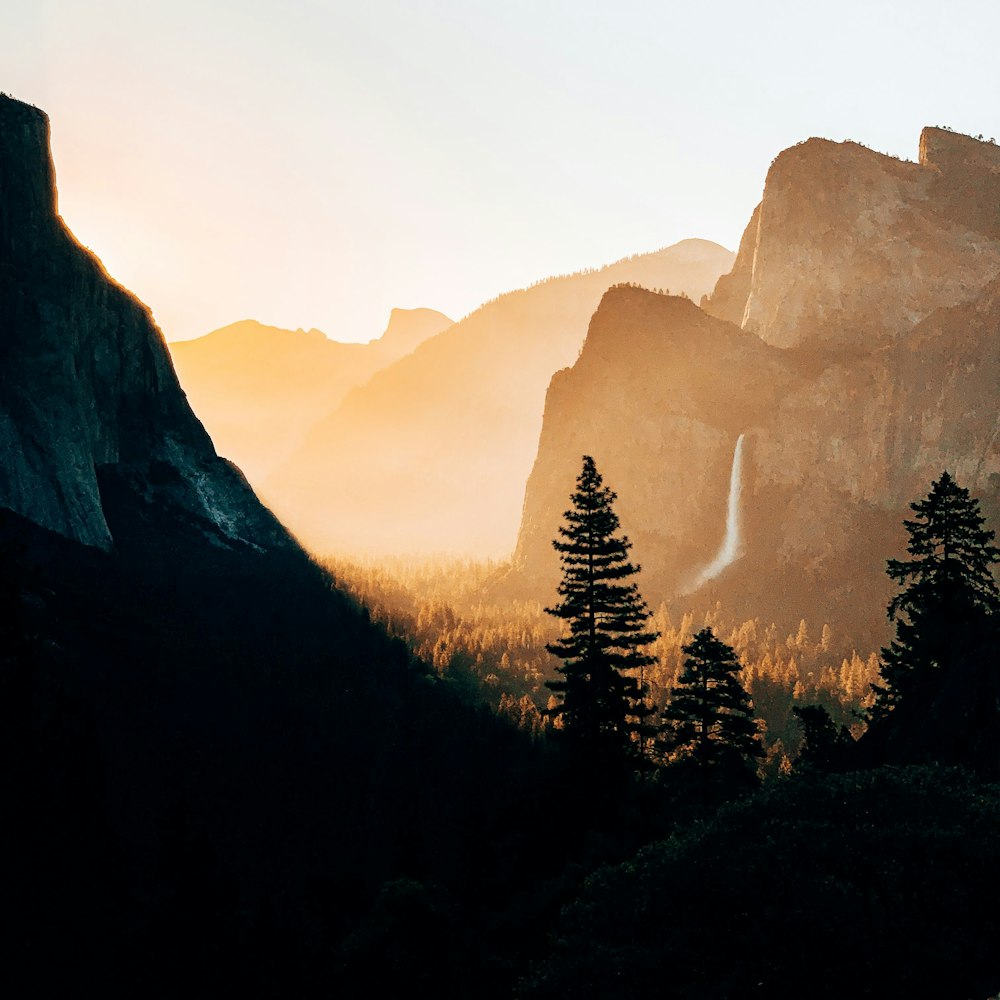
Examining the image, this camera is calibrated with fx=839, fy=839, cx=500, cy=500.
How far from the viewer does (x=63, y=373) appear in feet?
275

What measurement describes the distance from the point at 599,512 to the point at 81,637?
148 feet

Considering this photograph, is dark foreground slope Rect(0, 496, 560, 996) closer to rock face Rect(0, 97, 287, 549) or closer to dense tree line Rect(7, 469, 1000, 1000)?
dense tree line Rect(7, 469, 1000, 1000)

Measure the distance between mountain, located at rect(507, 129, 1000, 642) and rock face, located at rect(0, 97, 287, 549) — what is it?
70.6 metres

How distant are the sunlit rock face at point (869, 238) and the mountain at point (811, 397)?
27 centimetres

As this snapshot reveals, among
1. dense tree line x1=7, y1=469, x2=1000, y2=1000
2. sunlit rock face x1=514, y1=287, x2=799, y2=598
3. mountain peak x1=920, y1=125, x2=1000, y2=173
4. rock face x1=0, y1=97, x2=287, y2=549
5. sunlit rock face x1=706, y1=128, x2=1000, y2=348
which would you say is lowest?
dense tree line x1=7, y1=469, x2=1000, y2=1000

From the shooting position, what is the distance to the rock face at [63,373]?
252 feet

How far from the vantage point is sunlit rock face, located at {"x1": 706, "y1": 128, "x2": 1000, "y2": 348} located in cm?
13575

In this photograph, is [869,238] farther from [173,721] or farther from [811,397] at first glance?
[173,721]

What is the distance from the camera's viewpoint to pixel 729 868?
17.3 meters

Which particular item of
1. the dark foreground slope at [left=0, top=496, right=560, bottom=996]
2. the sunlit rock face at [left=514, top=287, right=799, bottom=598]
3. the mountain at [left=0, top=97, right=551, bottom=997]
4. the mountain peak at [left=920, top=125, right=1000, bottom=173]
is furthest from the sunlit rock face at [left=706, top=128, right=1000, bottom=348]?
the dark foreground slope at [left=0, top=496, right=560, bottom=996]

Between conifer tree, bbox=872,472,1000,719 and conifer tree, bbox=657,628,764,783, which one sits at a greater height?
conifer tree, bbox=872,472,1000,719

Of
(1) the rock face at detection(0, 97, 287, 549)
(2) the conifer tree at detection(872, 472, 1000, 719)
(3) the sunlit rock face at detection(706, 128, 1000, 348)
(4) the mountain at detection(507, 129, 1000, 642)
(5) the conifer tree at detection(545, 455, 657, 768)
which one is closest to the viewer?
(5) the conifer tree at detection(545, 455, 657, 768)

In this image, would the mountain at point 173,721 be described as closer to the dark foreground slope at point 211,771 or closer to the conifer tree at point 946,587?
the dark foreground slope at point 211,771

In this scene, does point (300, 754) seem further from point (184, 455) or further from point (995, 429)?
point (995, 429)
